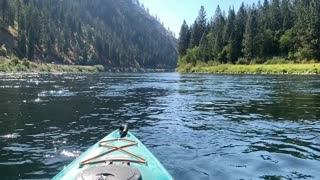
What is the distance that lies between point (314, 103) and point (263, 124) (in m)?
10.4

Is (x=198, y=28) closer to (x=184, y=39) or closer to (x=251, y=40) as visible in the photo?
(x=184, y=39)

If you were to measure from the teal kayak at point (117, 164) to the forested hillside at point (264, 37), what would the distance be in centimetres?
9905

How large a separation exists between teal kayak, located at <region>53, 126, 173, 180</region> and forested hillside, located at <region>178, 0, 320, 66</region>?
9905 cm

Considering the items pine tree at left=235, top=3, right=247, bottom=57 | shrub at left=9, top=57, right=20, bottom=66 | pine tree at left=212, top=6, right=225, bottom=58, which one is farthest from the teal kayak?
pine tree at left=212, top=6, right=225, bottom=58

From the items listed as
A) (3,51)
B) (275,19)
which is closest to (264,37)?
(275,19)

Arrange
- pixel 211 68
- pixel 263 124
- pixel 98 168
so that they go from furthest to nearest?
pixel 211 68, pixel 263 124, pixel 98 168

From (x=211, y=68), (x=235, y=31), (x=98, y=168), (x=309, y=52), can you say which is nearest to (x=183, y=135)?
(x=98, y=168)

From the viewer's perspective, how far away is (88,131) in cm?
1697

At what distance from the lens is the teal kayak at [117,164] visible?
7137 mm

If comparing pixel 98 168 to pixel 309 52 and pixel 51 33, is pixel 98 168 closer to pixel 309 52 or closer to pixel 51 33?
pixel 309 52

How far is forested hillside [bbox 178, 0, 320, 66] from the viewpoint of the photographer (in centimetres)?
10550

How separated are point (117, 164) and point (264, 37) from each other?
120289 mm

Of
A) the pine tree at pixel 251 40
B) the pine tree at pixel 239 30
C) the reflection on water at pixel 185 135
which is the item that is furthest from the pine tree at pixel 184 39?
the reflection on water at pixel 185 135

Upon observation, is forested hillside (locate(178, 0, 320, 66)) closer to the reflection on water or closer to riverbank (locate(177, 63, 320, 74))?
riverbank (locate(177, 63, 320, 74))
